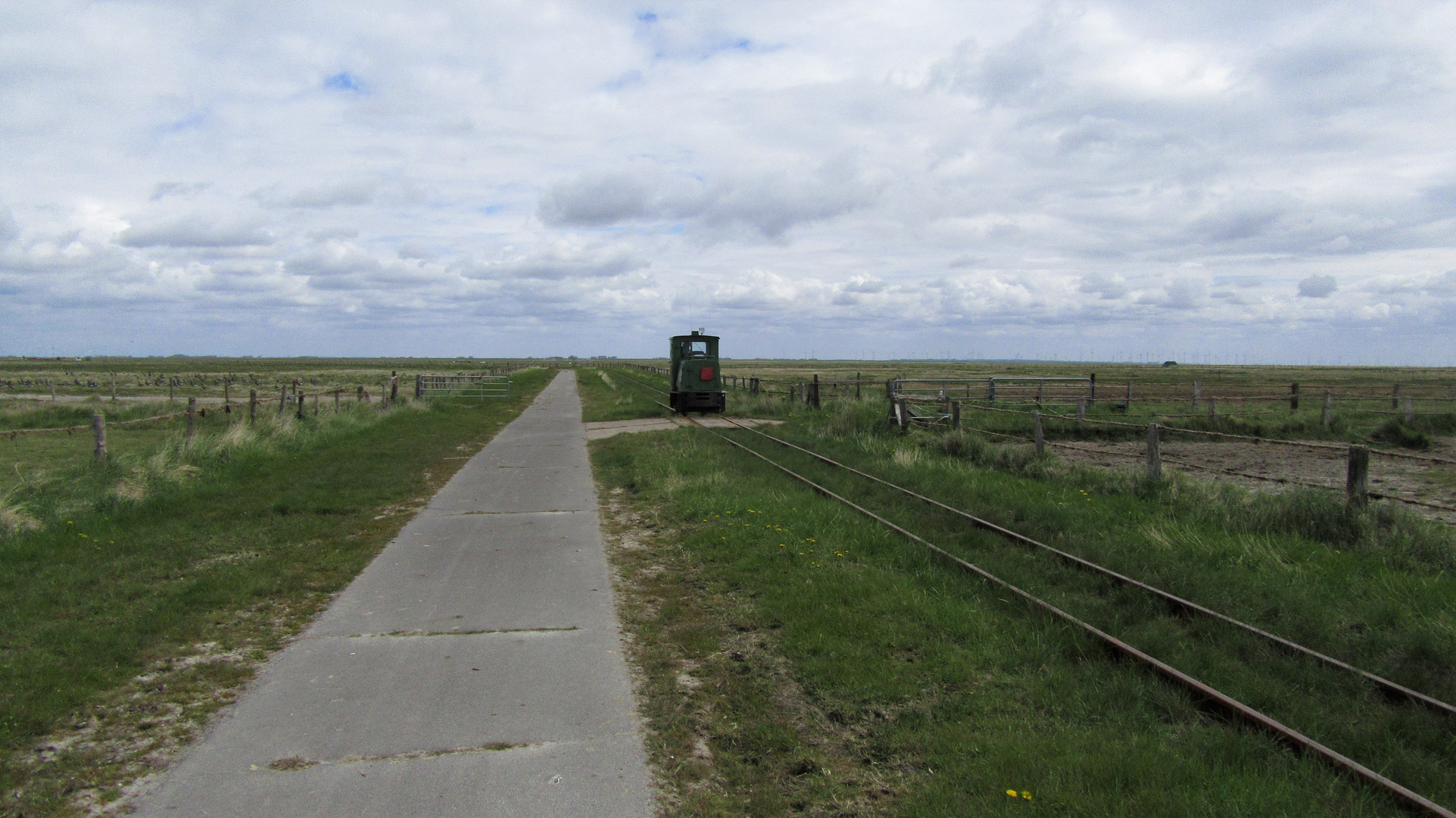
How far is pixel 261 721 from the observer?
4332mm

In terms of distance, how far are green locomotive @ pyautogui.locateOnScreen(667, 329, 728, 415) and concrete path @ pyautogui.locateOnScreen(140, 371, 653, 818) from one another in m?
19.2

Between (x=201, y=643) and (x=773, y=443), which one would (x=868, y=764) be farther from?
(x=773, y=443)

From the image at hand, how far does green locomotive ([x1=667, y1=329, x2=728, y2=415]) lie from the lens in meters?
27.3

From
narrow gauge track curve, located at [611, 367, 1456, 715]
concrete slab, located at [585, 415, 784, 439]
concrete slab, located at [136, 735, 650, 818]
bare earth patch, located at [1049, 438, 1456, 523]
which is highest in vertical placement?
concrete slab, located at [585, 415, 784, 439]

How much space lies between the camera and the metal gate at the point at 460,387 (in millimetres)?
33219

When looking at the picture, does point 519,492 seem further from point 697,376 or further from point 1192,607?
point 697,376

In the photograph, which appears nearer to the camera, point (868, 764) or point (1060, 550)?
point (868, 764)

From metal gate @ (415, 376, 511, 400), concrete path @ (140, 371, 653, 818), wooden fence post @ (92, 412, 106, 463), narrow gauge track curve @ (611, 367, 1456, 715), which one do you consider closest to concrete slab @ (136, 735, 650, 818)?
concrete path @ (140, 371, 653, 818)

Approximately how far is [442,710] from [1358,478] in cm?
941

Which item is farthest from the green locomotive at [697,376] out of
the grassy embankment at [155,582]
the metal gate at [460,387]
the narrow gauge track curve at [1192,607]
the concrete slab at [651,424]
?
the narrow gauge track curve at [1192,607]

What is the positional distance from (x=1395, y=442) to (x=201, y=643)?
26.2 m

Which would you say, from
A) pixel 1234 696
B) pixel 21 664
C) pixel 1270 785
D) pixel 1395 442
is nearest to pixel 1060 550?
pixel 1234 696

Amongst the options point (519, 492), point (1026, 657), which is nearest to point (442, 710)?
point (1026, 657)

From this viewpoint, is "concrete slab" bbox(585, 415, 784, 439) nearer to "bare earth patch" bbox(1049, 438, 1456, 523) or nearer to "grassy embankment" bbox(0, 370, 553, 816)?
"grassy embankment" bbox(0, 370, 553, 816)
